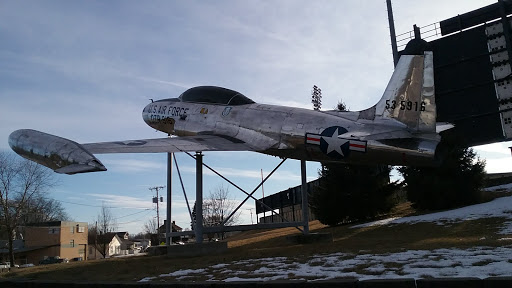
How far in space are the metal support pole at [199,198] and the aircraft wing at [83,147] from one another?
1.26m

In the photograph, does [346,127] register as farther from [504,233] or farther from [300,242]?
[504,233]

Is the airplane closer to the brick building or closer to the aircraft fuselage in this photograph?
the aircraft fuselage

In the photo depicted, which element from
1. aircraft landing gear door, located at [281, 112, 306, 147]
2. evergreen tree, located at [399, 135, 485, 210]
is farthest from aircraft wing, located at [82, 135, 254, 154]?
evergreen tree, located at [399, 135, 485, 210]

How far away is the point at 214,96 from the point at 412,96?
8104 mm

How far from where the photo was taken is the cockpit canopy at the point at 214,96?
16.3 m

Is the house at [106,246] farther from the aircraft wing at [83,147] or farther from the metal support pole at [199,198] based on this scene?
the aircraft wing at [83,147]

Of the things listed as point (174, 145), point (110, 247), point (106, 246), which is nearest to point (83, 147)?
point (174, 145)

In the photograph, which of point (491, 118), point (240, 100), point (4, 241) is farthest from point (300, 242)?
point (4, 241)

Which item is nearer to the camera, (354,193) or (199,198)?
(199,198)

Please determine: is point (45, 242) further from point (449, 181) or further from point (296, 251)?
point (296, 251)

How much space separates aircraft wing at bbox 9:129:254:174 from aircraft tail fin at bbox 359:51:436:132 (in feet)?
16.6

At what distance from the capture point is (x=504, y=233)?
14664 millimetres

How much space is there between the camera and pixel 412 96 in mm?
11984

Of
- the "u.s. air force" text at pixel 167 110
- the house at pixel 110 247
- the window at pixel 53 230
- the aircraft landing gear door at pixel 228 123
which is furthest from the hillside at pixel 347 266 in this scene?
the house at pixel 110 247
